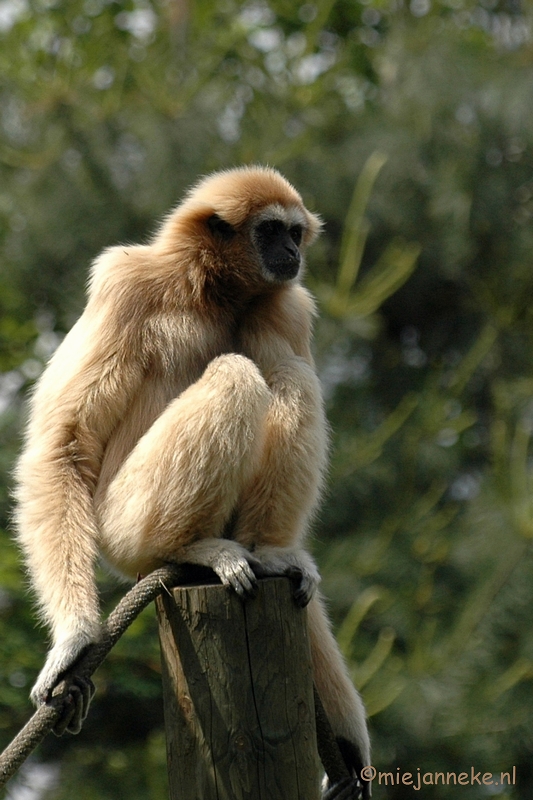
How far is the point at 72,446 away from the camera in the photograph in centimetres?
439

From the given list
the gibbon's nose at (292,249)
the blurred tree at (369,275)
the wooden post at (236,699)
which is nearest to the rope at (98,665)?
the wooden post at (236,699)

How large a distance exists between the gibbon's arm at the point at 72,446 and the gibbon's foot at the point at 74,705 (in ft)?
1.20

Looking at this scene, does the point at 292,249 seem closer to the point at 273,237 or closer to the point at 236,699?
the point at 273,237

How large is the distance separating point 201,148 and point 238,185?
7434 millimetres

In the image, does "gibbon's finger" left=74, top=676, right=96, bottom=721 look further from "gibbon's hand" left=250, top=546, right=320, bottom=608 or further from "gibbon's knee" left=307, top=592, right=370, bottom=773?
"gibbon's knee" left=307, top=592, right=370, bottom=773

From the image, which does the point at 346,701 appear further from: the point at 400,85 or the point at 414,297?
the point at 400,85

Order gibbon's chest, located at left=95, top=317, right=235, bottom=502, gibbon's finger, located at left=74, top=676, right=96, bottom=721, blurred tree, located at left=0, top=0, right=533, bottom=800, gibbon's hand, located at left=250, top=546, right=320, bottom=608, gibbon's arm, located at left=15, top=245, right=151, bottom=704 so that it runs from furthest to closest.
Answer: blurred tree, located at left=0, top=0, right=533, bottom=800, gibbon's chest, located at left=95, top=317, right=235, bottom=502, gibbon's arm, located at left=15, top=245, right=151, bottom=704, gibbon's hand, located at left=250, top=546, right=320, bottom=608, gibbon's finger, located at left=74, top=676, right=96, bottom=721

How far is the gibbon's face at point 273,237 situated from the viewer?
5270mm

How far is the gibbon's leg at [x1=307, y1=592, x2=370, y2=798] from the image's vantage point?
4.62 m

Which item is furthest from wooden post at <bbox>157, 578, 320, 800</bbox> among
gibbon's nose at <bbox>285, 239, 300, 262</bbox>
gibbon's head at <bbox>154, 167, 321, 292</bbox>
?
gibbon's nose at <bbox>285, 239, 300, 262</bbox>

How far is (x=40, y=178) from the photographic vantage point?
12594 millimetres

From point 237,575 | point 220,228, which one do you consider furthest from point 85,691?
point 220,228

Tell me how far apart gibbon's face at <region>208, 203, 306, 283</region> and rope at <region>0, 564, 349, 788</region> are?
1861mm

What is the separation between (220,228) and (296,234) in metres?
0.49
